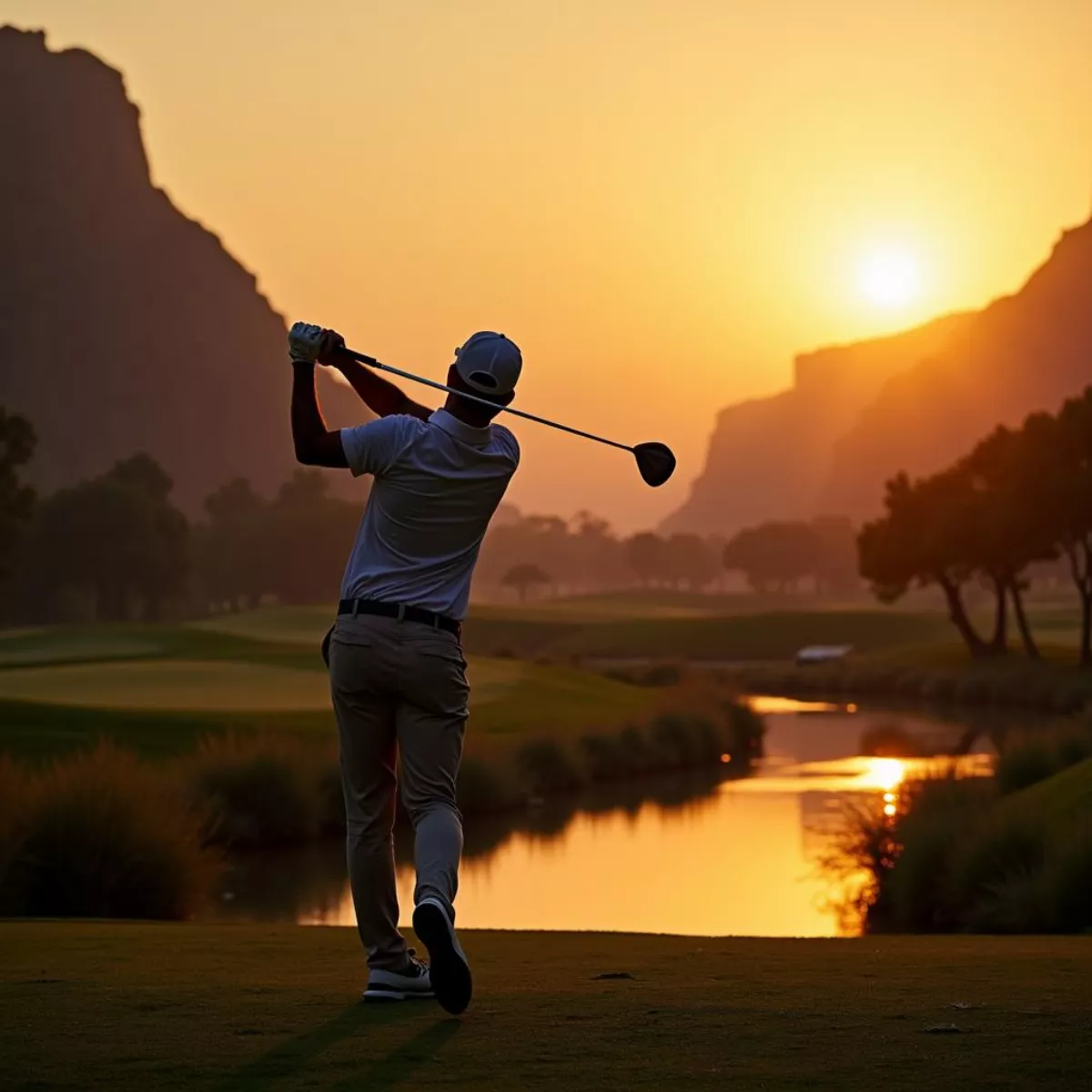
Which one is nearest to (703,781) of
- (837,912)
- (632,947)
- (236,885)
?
(236,885)

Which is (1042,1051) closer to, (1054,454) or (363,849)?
(363,849)

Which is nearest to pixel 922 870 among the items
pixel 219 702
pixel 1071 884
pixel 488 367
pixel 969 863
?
pixel 969 863

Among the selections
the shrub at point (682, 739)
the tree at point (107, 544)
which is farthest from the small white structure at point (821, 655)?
the shrub at point (682, 739)

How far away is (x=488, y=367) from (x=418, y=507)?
562 mm

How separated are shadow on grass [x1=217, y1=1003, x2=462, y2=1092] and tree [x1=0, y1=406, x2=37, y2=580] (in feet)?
171

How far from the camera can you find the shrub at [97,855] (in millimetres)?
15359

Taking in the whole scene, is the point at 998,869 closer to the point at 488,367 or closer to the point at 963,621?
the point at 488,367

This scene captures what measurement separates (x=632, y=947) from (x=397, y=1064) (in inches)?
186

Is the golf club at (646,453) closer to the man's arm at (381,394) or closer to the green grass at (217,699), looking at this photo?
the man's arm at (381,394)

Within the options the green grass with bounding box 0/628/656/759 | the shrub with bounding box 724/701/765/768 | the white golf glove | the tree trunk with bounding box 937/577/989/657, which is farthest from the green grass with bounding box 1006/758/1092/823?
the tree trunk with bounding box 937/577/989/657

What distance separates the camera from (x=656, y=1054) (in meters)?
5.95

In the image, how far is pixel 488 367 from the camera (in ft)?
23.5

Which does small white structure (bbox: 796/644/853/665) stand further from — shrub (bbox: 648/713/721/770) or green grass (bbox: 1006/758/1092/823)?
green grass (bbox: 1006/758/1092/823)

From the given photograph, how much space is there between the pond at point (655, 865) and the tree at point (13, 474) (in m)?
31.2
